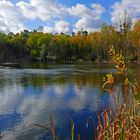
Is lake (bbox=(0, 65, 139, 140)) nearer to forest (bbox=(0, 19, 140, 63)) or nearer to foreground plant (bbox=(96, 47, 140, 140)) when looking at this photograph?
foreground plant (bbox=(96, 47, 140, 140))

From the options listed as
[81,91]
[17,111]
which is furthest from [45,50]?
[17,111]

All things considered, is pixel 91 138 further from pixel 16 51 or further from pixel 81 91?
pixel 16 51

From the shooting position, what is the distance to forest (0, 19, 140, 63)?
3063 inches

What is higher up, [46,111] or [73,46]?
[73,46]

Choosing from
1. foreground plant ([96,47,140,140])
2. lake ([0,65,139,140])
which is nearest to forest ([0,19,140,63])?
lake ([0,65,139,140])

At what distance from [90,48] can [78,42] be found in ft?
15.2

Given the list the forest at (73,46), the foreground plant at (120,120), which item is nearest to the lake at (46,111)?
the foreground plant at (120,120)

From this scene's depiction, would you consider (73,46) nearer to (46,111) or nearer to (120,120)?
(46,111)

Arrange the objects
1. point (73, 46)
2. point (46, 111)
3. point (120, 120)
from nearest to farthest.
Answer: point (120, 120), point (46, 111), point (73, 46)

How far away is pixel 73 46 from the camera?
298 feet

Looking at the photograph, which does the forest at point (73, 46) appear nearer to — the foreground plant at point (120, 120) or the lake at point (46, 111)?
the lake at point (46, 111)

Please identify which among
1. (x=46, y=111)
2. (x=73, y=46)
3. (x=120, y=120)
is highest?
(x=73, y=46)

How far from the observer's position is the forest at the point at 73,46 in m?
77.8

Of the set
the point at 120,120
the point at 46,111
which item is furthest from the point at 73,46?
the point at 120,120
